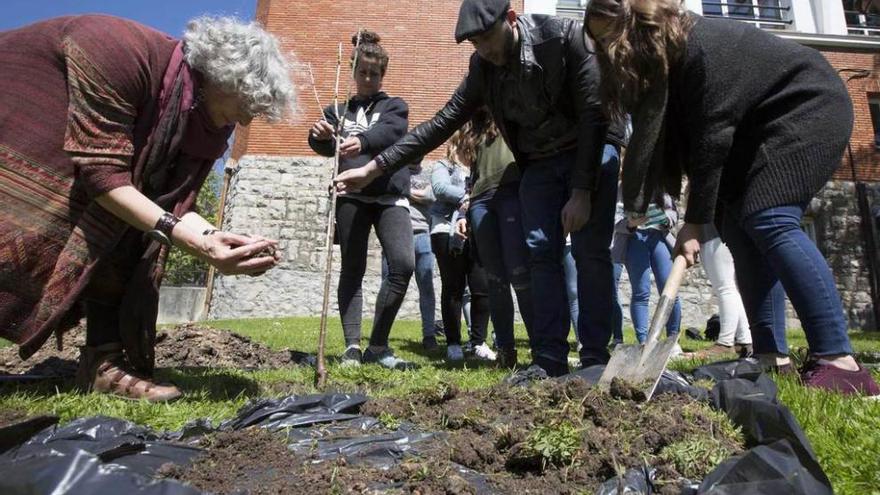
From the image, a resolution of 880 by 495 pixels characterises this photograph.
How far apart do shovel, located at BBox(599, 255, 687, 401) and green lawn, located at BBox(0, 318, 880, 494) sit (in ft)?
1.51

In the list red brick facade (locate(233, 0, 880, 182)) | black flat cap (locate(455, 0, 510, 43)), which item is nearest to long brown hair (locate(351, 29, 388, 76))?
black flat cap (locate(455, 0, 510, 43))

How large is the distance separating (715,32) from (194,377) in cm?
318

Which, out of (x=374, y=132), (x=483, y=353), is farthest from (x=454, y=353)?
(x=374, y=132)

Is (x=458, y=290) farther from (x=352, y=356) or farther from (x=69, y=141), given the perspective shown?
(x=69, y=141)

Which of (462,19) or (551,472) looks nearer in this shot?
(551,472)

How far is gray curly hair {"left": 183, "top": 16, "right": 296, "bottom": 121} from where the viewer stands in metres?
2.77

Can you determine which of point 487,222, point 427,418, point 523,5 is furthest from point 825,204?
point 427,418

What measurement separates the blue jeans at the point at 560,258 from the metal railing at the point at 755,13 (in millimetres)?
14294

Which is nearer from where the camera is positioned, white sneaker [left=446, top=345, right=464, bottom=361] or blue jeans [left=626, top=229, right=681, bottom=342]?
white sneaker [left=446, top=345, right=464, bottom=361]

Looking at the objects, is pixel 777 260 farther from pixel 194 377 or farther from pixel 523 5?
pixel 523 5

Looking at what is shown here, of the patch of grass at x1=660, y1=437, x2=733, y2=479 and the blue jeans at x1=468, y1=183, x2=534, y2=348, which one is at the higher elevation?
the blue jeans at x1=468, y1=183, x2=534, y2=348

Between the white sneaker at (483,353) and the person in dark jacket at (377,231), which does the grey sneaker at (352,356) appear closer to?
the person in dark jacket at (377,231)

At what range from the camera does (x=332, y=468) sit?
1.59 metres

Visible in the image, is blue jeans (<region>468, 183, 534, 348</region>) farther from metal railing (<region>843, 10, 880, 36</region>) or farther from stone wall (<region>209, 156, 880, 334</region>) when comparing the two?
metal railing (<region>843, 10, 880, 36</region>)
